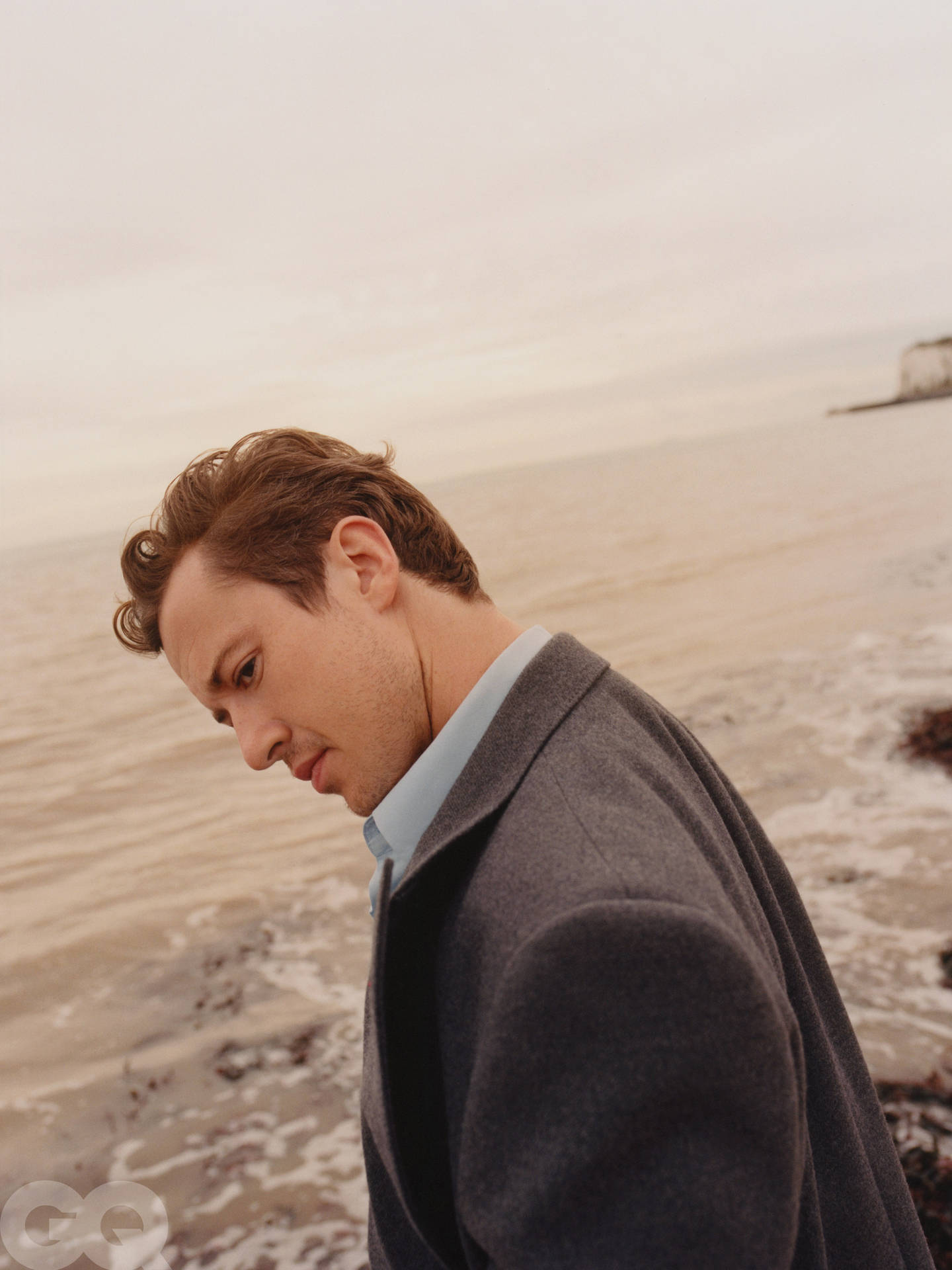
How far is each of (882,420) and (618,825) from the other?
280ft

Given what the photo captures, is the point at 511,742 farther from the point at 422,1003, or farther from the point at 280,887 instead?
the point at 280,887

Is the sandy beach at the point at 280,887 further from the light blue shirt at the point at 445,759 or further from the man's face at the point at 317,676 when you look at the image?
the light blue shirt at the point at 445,759

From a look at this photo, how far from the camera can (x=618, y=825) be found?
1.12 meters

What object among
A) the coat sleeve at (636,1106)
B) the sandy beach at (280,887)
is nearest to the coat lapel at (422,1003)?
the coat sleeve at (636,1106)

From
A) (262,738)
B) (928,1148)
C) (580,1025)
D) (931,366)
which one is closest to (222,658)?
(262,738)

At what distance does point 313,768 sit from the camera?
1.85 m

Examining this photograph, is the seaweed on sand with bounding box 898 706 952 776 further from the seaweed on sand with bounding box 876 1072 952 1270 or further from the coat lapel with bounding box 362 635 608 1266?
the coat lapel with bounding box 362 635 608 1266

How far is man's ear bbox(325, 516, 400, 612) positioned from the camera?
5.73 feet

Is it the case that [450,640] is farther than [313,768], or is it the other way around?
[313,768]

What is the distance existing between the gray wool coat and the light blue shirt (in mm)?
117

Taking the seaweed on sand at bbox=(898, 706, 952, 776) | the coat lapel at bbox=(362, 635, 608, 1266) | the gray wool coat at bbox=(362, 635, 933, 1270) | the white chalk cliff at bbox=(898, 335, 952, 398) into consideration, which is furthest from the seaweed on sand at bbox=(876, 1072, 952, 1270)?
the white chalk cliff at bbox=(898, 335, 952, 398)

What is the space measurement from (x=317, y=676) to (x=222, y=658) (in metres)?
0.20

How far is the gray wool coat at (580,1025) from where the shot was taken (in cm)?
94

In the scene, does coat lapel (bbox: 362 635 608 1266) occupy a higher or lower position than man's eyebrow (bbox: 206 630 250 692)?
lower
